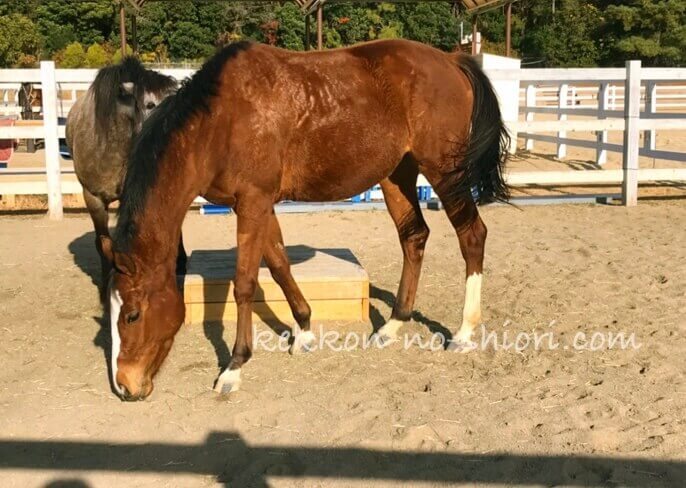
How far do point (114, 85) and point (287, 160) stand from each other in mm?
1803

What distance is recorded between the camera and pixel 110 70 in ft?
16.6

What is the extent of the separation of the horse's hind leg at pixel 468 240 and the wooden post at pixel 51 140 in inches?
226

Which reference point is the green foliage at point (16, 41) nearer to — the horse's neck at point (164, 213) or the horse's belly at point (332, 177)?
the horse's belly at point (332, 177)

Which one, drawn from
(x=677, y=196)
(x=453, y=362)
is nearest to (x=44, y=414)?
(x=453, y=362)

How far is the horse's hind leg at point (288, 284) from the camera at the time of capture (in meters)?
4.25

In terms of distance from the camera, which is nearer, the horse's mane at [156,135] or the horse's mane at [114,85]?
the horse's mane at [156,135]

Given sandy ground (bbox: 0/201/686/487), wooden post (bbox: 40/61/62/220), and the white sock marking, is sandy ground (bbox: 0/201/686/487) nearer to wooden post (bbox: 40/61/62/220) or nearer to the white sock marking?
the white sock marking

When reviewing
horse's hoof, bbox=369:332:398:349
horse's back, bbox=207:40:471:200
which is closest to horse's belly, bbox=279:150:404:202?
horse's back, bbox=207:40:471:200

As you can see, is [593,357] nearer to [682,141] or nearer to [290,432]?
[290,432]

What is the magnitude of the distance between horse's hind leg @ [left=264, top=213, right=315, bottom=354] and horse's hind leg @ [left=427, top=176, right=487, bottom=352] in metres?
0.90

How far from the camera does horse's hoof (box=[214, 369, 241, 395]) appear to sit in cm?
366

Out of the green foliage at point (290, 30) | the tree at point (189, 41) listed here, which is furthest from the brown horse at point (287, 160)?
the tree at point (189, 41)

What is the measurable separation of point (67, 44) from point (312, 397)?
37.7 m

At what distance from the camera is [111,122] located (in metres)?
5.04
